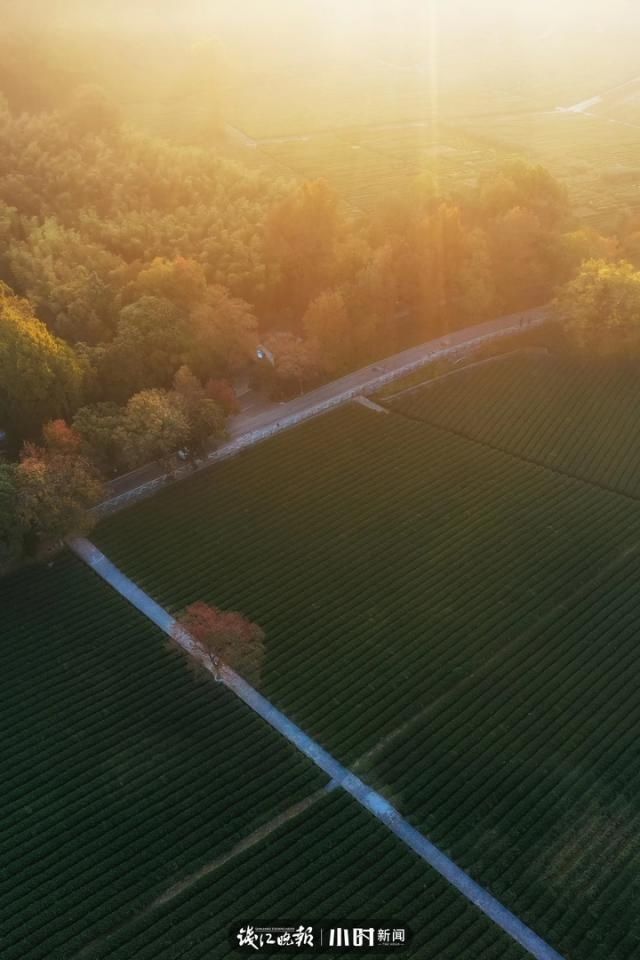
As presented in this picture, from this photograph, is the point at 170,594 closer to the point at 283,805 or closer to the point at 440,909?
the point at 283,805

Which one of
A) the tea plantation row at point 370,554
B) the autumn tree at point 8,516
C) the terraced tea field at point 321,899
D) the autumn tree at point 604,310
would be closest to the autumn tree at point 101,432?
the tea plantation row at point 370,554

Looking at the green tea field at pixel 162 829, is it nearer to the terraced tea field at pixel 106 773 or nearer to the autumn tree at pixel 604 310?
the terraced tea field at pixel 106 773

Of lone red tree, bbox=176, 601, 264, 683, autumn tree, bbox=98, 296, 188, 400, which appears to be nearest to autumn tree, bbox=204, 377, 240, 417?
autumn tree, bbox=98, 296, 188, 400

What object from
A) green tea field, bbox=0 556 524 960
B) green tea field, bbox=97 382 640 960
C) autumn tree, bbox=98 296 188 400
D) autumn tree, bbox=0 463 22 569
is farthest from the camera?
autumn tree, bbox=98 296 188 400

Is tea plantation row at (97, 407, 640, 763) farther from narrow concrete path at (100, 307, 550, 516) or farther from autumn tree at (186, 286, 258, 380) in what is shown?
autumn tree at (186, 286, 258, 380)

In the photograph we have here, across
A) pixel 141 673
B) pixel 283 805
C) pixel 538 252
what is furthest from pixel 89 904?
pixel 538 252
